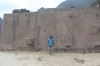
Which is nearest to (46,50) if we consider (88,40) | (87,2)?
(88,40)

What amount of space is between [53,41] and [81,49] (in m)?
1.75

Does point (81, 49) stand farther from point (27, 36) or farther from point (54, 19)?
point (27, 36)

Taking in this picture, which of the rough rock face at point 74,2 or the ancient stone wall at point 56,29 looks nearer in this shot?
the ancient stone wall at point 56,29

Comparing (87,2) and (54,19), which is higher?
(87,2)

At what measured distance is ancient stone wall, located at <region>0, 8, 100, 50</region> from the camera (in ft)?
37.5

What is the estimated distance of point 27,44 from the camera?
11.8m

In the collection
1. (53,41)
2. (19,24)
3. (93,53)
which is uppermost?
(19,24)

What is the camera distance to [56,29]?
459 inches

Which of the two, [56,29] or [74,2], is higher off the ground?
[74,2]

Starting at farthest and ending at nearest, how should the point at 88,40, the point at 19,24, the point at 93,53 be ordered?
the point at 19,24 → the point at 88,40 → the point at 93,53

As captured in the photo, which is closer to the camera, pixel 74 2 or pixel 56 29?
pixel 56 29

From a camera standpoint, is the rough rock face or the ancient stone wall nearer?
the ancient stone wall

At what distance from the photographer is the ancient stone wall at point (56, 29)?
11422 millimetres

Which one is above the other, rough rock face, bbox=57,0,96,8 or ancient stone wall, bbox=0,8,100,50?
rough rock face, bbox=57,0,96,8
